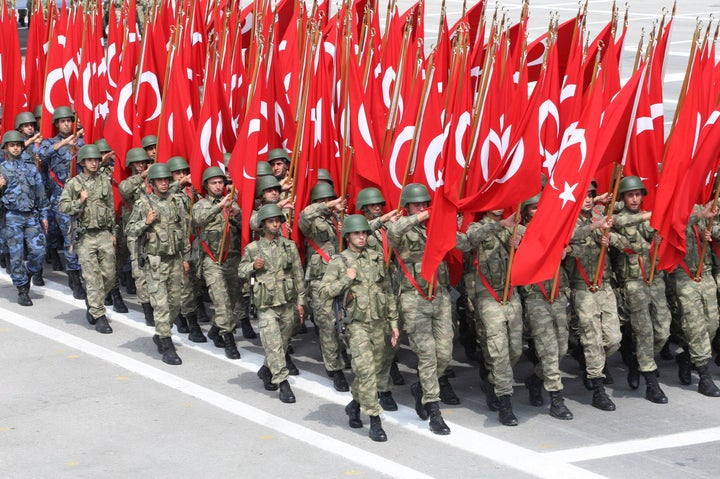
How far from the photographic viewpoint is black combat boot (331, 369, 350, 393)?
1188 centimetres

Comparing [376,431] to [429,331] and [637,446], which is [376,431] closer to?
[429,331]

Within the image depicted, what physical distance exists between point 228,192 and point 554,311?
3952mm

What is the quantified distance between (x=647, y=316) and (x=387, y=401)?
8.32 feet

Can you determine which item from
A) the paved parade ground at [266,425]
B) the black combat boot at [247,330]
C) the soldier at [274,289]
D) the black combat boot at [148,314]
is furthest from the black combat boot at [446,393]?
the black combat boot at [148,314]

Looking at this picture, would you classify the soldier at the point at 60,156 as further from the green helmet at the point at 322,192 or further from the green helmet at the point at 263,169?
the green helmet at the point at 322,192

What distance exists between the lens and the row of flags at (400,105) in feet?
35.9

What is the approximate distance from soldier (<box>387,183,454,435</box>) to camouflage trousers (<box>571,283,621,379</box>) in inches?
52.9

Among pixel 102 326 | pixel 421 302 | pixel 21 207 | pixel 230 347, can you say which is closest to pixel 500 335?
pixel 421 302

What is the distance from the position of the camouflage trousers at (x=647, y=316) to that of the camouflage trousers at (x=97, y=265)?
549 centimetres

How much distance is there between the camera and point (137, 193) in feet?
46.3

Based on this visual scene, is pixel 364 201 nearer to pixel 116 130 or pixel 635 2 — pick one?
pixel 116 130

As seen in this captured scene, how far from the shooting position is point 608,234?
11531 millimetres

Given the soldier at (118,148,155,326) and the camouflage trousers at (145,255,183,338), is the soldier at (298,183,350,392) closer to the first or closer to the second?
the camouflage trousers at (145,255,183,338)

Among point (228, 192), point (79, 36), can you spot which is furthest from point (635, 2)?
point (228, 192)
